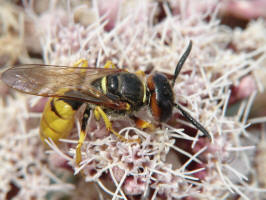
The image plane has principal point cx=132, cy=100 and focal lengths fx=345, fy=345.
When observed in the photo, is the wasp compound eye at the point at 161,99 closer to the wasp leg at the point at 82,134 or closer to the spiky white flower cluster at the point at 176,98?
the spiky white flower cluster at the point at 176,98

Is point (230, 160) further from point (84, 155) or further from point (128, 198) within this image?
point (84, 155)

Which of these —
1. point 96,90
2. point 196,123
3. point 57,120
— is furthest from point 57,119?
point 196,123

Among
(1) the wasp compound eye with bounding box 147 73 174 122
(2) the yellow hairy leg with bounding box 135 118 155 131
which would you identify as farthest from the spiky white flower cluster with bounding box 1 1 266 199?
(1) the wasp compound eye with bounding box 147 73 174 122

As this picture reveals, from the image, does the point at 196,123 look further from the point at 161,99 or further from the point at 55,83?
the point at 55,83

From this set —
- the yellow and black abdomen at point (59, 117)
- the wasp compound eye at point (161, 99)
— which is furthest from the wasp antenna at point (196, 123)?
the yellow and black abdomen at point (59, 117)

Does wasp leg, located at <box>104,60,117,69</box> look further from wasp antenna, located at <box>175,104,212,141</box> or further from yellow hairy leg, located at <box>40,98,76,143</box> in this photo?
wasp antenna, located at <box>175,104,212,141</box>
